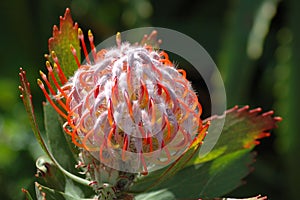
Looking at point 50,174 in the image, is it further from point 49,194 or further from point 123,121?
point 123,121

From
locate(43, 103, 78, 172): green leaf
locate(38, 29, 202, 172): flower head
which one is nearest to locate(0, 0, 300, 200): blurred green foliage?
locate(43, 103, 78, 172): green leaf

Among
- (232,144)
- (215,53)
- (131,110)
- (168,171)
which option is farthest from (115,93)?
(215,53)

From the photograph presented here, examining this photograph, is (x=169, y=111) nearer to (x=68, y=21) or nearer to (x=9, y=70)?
(x=68, y=21)

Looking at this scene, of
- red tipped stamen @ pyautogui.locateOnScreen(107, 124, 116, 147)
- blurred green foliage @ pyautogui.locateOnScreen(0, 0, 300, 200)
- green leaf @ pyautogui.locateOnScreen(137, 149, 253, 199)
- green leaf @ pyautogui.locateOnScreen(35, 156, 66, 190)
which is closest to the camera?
red tipped stamen @ pyautogui.locateOnScreen(107, 124, 116, 147)

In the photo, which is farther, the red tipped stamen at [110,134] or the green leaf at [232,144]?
the green leaf at [232,144]

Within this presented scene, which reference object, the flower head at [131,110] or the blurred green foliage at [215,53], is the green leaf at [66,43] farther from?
the blurred green foliage at [215,53]

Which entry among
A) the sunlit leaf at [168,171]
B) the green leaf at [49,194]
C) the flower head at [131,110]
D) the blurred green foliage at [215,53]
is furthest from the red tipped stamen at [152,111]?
the blurred green foliage at [215,53]

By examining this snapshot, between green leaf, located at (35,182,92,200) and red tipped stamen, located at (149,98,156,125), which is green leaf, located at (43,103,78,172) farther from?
red tipped stamen, located at (149,98,156,125)

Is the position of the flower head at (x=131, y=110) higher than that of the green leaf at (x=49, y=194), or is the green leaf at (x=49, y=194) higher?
the flower head at (x=131, y=110)
